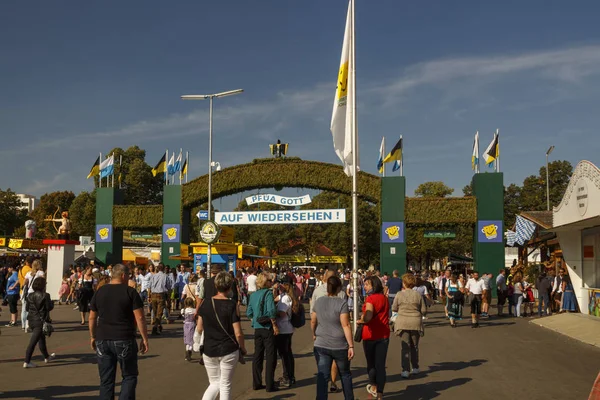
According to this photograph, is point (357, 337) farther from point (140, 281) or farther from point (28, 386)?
point (140, 281)

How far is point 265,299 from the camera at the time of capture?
8.76 metres

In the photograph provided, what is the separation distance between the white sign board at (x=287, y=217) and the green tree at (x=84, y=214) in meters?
37.7

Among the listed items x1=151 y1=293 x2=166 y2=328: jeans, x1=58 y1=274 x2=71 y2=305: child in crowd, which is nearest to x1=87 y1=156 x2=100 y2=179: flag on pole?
x1=58 y1=274 x2=71 y2=305: child in crowd

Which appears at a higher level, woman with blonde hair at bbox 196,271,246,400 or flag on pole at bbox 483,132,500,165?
flag on pole at bbox 483,132,500,165

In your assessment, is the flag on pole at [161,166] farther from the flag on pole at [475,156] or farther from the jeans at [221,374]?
the jeans at [221,374]

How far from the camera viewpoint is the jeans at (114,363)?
622 cm

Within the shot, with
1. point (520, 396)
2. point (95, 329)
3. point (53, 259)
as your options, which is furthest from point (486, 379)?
point (53, 259)

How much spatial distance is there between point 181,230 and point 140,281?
54.5ft

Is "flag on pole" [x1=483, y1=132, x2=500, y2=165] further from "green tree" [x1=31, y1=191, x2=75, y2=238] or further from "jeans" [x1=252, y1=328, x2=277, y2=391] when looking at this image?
"green tree" [x1=31, y1=191, x2=75, y2=238]

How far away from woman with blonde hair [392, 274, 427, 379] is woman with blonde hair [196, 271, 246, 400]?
427 centimetres

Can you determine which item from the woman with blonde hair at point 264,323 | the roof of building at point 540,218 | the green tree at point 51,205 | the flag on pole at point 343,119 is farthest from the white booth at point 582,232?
the green tree at point 51,205

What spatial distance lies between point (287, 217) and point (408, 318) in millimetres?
24712

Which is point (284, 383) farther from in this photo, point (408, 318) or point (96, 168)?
point (96, 168)

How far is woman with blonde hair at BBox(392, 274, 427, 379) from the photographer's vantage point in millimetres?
9695
